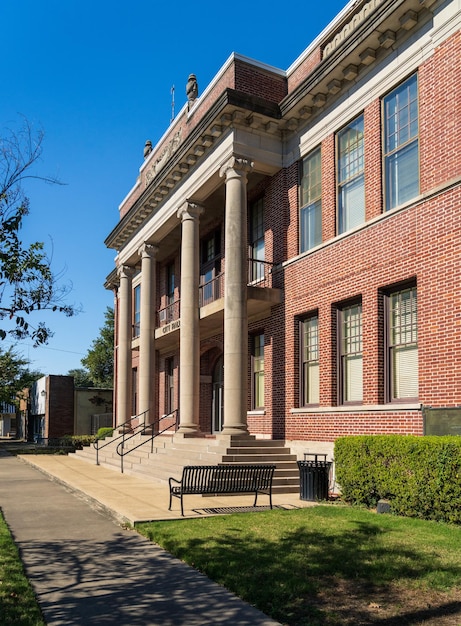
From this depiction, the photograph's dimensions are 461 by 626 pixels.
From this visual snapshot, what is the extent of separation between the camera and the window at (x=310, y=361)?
1739 centimetres

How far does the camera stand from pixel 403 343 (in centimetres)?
1437

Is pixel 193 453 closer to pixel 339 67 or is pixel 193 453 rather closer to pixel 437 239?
pixel 437 239

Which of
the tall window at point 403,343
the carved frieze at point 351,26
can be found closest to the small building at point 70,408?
the carved frieze at point 351,26

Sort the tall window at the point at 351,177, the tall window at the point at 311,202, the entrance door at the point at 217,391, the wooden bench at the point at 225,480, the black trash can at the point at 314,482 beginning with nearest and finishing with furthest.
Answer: the wooden bench at the point at 225,480 < the black trash can at the point at 314,482 < the tall window at the point at 351,177 < the tall window at the point at 311,202 < the entrance door at the point at 217,391

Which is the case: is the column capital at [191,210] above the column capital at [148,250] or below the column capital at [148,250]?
above

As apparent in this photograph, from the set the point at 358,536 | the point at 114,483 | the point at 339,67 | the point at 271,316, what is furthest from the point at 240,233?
the point at 358,536

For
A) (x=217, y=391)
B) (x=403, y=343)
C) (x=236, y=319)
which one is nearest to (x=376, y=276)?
(x=403, y=343)

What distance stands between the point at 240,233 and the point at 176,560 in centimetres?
1132

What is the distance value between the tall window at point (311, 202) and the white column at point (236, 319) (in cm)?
168

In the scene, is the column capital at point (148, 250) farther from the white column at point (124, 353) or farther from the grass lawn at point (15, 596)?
the grass lawn at point (15, 596)

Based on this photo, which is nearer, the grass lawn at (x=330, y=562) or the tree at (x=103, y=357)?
the grass lawn at (x=330, y=562)

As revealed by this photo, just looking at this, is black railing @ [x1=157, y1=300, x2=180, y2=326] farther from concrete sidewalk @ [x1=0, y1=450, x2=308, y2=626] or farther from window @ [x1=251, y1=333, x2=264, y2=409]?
concrete sidewalk @ [x1=0, y1=450, x2=308, y2=626]

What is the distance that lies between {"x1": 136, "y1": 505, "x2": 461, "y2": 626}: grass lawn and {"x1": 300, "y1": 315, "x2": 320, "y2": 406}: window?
6172mm

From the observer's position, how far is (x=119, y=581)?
23.7ft
